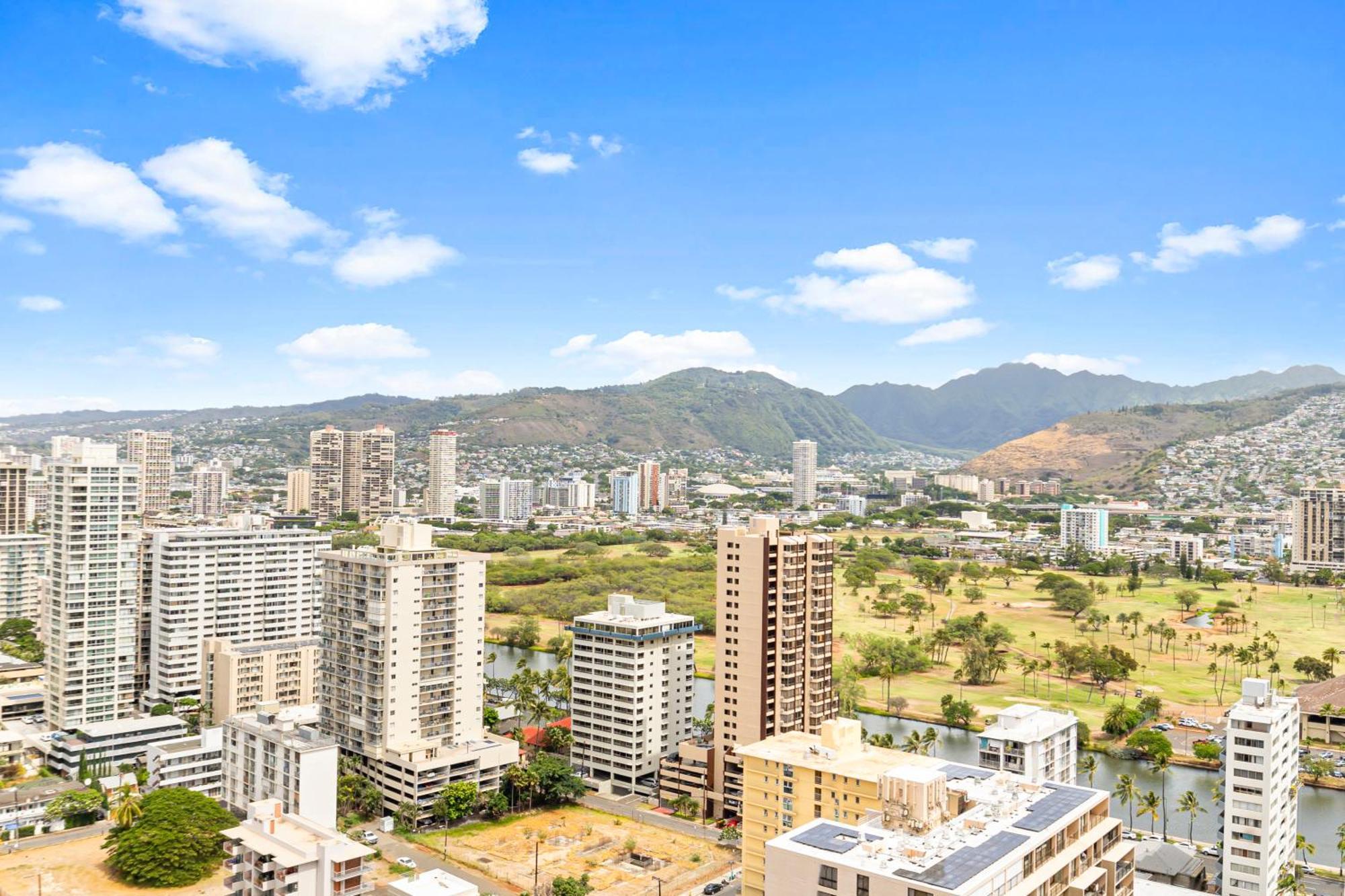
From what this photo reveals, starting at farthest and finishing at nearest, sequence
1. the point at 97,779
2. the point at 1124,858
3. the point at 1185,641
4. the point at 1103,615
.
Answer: the point at 1103,615 → the point at 1185,641 → the point at 97,779 → the point at 1124,858

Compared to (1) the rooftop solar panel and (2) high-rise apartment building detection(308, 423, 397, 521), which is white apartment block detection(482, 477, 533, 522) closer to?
(2) high-rise apartment building detection(308, 423, 397, 521)

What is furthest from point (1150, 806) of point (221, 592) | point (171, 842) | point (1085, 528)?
point (1085, 528)

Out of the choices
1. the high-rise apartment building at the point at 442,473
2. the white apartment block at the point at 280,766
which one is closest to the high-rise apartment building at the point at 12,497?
the white apartment block at the point at 280,766

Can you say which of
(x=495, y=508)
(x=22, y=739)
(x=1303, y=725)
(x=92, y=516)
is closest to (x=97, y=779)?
(x=22, y=739)

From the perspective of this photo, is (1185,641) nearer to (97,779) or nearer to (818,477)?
(97,779)

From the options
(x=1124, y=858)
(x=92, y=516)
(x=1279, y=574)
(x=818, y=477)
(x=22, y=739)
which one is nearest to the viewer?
(x=1124, y=858)

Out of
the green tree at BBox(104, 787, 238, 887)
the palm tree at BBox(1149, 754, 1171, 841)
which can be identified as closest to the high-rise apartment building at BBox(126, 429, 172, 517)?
the green tree at BBox(104, 787, 238, 887)

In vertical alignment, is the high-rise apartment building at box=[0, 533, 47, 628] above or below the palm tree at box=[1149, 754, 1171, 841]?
above

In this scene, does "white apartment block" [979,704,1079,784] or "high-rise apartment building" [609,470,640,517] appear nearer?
"white apartment block" [979,704,1079,784]
